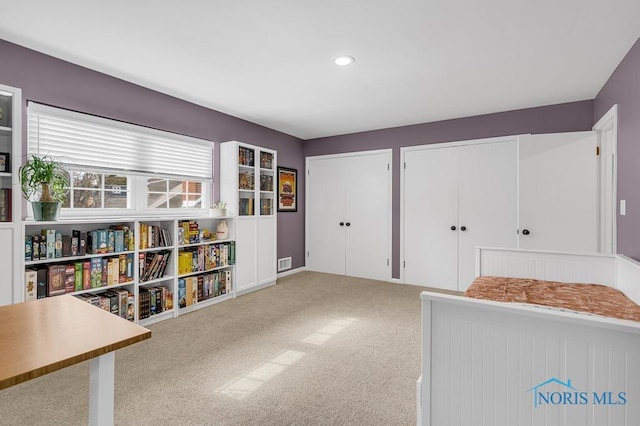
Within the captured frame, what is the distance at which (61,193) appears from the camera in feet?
8.36

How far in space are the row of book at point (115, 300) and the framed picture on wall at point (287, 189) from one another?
103 inches

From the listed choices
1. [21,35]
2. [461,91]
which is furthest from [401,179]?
[21,35]

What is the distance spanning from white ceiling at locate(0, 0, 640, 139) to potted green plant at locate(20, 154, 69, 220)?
91cm

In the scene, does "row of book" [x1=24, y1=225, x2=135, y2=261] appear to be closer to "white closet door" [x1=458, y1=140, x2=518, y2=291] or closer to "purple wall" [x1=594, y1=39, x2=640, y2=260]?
"white closet door" [x1=458, y1=140, x2=518, y2=291]

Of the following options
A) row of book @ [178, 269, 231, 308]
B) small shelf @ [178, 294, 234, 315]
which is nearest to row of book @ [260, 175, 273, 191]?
row of book @ [178, 269, 231, 308]

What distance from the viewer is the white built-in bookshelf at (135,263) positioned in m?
2.49

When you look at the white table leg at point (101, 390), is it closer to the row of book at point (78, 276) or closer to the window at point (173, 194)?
the row of book at point (78, 276)

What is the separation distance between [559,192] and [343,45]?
9.08 feet

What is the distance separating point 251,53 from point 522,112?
332 centimetres

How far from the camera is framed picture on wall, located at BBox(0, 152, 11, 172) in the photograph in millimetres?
2230

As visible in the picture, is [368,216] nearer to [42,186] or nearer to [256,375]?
[256,375]

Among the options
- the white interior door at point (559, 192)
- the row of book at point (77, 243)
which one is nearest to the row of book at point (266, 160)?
the row of book at point (77, 243)

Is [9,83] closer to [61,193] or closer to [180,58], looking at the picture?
[61,193]

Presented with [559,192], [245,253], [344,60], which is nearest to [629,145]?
[559,192]
